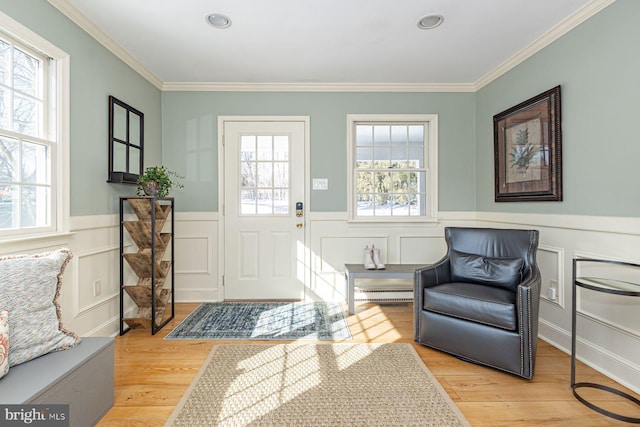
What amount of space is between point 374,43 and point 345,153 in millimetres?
1229

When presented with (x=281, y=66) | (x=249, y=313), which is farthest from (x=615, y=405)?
(x=281, y=66)

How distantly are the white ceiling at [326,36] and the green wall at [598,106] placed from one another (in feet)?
0.52

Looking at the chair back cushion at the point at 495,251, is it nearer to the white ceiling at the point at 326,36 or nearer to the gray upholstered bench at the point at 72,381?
the white ceiling at the point at 326,36

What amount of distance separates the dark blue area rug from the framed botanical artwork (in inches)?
79.0

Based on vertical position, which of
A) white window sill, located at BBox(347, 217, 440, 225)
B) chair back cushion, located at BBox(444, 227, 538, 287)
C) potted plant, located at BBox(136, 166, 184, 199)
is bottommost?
chair back cushion, located at BBox(444, 227, 538, 287)

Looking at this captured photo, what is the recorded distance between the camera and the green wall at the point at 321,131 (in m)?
3.65

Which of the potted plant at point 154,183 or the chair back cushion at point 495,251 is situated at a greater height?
the potted plant at point 154,183

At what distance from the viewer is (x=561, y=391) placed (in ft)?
6.37

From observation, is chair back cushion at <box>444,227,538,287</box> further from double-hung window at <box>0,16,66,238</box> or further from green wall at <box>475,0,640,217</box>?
double-hung window at <box>0,16,66,238</box>

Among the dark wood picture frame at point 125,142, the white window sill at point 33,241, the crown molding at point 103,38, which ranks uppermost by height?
the crown molding at point 103,38

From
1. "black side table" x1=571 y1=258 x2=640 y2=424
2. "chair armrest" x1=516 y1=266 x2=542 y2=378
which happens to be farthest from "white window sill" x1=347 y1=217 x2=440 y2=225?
"black side table" x1=571 y1=258 x2=640 y2=424

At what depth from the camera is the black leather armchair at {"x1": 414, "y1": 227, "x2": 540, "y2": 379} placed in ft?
6.69

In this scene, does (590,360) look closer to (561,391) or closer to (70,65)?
(561,391)
